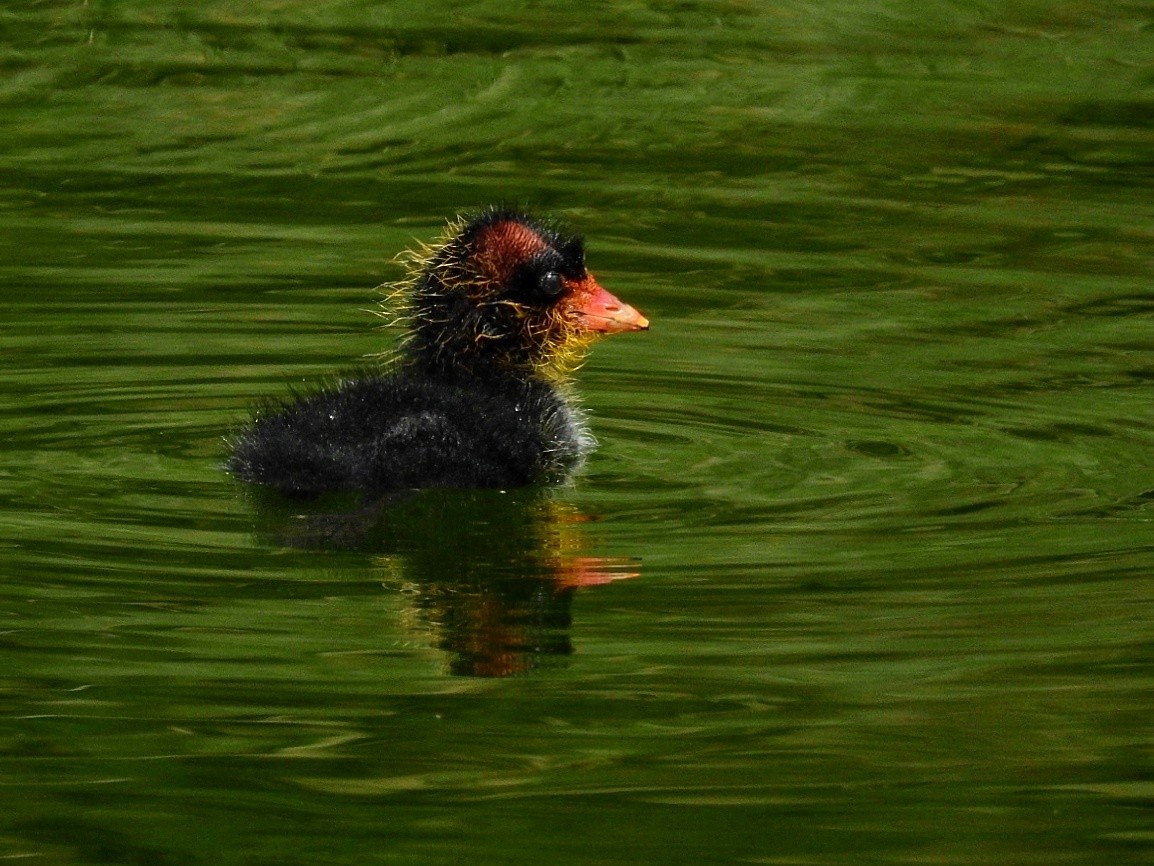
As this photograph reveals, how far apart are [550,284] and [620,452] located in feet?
2.08

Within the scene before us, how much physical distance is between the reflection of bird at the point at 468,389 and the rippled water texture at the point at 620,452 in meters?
0.15

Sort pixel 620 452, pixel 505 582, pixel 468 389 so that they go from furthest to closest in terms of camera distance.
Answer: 1. pixel 620 452
2. pixel 468 389
3. pixel 505 582

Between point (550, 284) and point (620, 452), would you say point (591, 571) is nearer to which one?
point (620, 452)

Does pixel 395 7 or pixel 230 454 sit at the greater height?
pixel 395 7

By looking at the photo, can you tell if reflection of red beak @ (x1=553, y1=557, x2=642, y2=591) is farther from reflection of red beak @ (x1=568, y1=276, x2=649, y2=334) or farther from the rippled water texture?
reflection of red beak @ (x1=568, y1=276, x2=649, y2=334)

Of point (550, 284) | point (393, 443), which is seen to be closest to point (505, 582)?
point (393, 443)

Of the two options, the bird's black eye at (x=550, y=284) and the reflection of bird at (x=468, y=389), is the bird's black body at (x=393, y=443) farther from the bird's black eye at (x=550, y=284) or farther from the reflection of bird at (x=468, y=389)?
the bird's black eye at (x=550, y=284)

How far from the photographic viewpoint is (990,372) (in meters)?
10.8

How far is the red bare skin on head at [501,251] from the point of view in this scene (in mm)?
9523

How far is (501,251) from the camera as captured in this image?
375 inches

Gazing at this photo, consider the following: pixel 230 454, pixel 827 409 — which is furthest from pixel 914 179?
pixel 230 454

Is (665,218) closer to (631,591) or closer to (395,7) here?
(395,7)

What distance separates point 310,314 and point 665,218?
8.57 ft

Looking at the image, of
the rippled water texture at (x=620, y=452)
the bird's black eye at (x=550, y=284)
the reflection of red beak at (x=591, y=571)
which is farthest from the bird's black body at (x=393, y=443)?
the reflection of red beak at (x=591, y=571)
